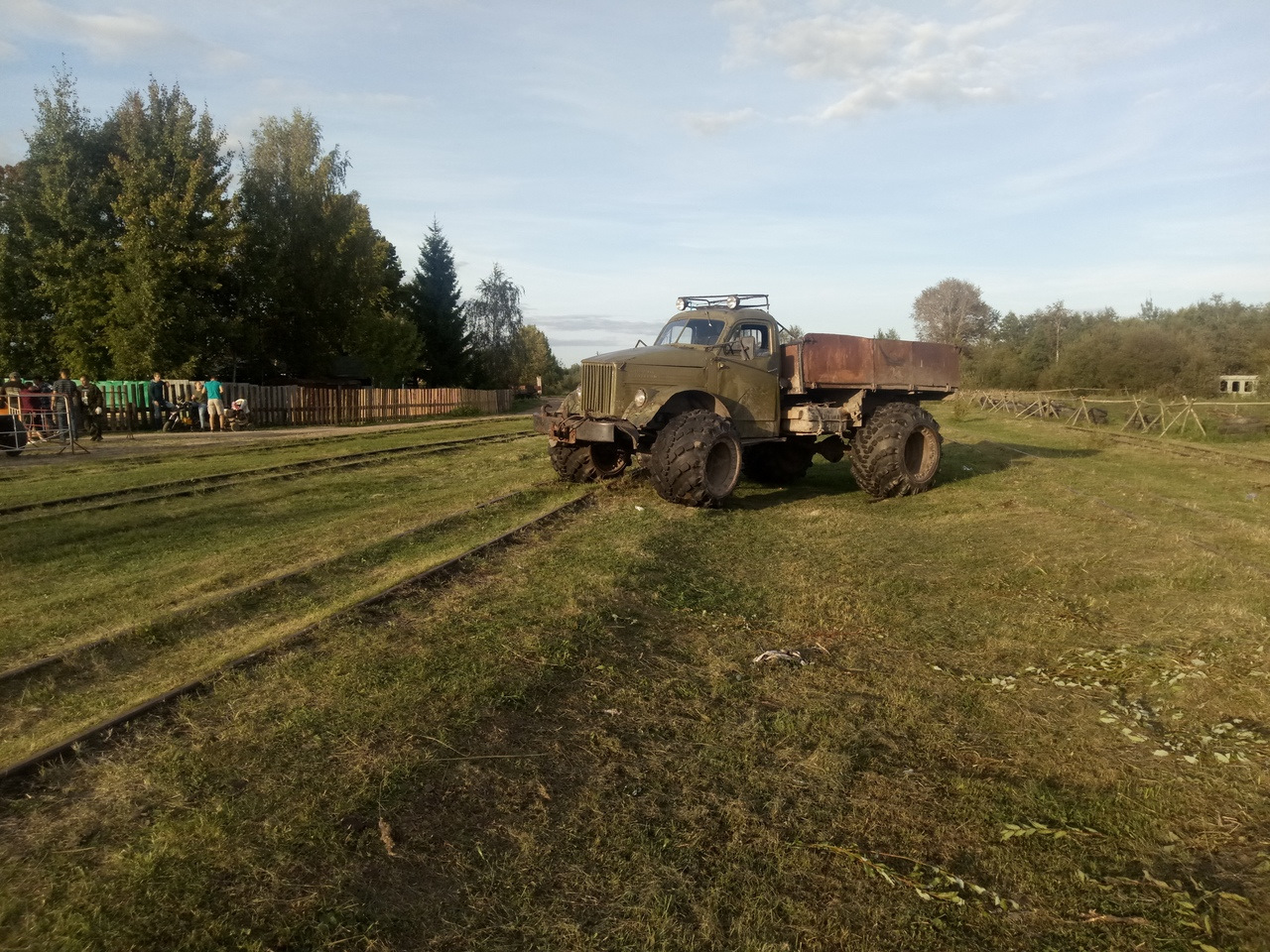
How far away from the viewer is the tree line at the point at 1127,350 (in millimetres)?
52594

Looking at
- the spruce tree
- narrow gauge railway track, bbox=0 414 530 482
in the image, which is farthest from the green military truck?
the spruce tree

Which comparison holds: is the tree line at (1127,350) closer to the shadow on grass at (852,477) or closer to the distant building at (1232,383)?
the distant building at (1232,383)

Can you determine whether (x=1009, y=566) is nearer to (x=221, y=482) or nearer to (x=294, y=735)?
(x=294, y=735)

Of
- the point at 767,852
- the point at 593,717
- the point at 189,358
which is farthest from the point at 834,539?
the point at 189,358

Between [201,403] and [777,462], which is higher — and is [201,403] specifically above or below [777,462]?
above

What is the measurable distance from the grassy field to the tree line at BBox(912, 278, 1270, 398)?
37305 millimetres

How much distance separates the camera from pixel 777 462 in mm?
13953

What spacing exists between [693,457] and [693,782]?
6.61 m

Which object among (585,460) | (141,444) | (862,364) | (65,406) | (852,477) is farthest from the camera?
(141,444)

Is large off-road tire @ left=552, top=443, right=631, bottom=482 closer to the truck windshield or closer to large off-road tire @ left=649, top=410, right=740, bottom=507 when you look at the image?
the truck windshield

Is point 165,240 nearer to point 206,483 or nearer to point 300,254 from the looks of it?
point 300,254

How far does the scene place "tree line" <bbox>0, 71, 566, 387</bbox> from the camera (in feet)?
→ 94.2

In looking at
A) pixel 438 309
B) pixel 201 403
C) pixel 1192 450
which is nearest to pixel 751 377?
pixel 1192 450

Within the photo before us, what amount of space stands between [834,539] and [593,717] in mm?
5498
